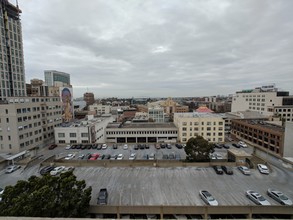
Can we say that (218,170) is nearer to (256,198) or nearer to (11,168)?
(256,198)

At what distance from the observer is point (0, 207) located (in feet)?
43.4

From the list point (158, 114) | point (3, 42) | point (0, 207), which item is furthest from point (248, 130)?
point (3, 42)

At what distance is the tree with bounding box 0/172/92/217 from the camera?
13031mm

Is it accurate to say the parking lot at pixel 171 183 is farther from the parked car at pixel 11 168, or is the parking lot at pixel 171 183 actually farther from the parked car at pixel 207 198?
the parked car at pixel 11 168

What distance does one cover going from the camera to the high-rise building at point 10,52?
57.2 meters

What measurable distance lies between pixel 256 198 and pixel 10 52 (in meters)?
80.6

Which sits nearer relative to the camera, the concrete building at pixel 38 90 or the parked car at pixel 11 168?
the parked car at pixel 11 168

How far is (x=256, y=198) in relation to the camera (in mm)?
Result: 18922

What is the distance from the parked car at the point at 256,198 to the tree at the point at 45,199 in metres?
18.6

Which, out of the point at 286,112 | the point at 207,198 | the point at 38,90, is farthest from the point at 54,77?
the point at 286,112

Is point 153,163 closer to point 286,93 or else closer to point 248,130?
point 248,130

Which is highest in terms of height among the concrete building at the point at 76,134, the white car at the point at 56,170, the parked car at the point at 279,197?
the concrete building at the point at 76,134

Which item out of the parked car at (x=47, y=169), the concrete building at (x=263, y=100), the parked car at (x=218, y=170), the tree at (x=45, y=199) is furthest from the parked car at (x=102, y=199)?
the concrete building at (x=263, y=100)

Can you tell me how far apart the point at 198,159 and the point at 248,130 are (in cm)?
3252
